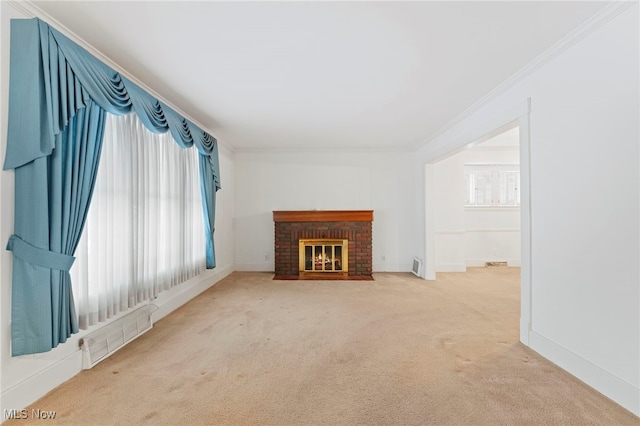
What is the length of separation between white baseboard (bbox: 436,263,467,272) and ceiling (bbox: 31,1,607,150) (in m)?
3.37

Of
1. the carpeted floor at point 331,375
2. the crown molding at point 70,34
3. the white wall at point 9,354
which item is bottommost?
the carpeted floor at point 331,375

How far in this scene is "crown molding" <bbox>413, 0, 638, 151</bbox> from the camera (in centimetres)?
178

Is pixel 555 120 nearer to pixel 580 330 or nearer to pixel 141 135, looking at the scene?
pixel 580 330

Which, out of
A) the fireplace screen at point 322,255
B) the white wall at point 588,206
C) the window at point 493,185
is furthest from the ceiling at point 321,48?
the window at point 493,185

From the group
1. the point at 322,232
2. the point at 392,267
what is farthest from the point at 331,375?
the point at 392,267

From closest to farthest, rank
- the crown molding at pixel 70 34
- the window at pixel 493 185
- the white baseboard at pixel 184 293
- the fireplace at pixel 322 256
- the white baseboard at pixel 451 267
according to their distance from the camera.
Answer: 1. the crown molding at pixel 70 34
2. the white baseboard at pixel 184 293
3. the fireplace at pixel 322 256
4. the white baseboard at pixel 451 267
5. the window at pixel 493 185

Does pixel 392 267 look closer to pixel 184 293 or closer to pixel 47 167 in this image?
pixel 184 293

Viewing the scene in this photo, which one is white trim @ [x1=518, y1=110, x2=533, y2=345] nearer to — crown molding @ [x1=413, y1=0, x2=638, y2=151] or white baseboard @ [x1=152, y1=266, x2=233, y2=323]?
crown molding @ [x1=413, y1=0, x2=638, y2=151]

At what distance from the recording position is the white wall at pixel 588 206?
5.80 feet

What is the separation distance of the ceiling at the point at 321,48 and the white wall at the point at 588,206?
1.01ft

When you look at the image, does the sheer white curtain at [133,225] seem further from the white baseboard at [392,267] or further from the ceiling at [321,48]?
the white baseboard at [392,267]

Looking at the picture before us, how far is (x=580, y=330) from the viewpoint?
2070 millimetres

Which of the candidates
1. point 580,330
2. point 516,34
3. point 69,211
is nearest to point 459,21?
point 516,34

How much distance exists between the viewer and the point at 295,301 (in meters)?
3.92
